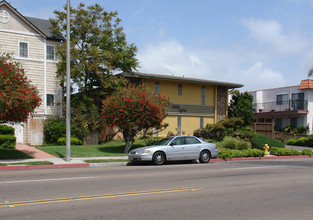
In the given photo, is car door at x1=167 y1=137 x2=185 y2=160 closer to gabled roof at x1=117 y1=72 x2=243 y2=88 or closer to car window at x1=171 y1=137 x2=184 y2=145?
car window at x1=171 y1=137 x2=184 y2=145

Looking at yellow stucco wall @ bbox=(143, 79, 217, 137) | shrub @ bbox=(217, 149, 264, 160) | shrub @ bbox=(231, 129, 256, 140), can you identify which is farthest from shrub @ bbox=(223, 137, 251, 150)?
yellow stucco wall @ bbox=(143, 79, 217, 137)

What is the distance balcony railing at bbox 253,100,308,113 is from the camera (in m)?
39.7

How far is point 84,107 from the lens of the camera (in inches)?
1047

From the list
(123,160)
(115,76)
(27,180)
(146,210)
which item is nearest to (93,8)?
(115,76)

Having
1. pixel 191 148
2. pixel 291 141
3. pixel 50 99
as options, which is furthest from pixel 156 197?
pixel 291 141

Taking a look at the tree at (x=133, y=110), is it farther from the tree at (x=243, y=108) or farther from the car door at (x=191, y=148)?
the tree at (x=243, y=108)

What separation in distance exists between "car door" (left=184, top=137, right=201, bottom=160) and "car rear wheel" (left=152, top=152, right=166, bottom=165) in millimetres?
1290

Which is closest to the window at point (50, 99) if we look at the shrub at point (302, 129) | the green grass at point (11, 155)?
the green grass at point (11, 155)

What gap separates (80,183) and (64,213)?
12.1 ft

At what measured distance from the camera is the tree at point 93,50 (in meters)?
26.1

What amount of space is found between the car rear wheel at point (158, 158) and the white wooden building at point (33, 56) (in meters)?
12.3

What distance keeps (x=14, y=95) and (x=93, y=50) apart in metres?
11.3

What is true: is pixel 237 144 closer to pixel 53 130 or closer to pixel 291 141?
pixel 291 141

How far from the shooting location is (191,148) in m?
17.5
